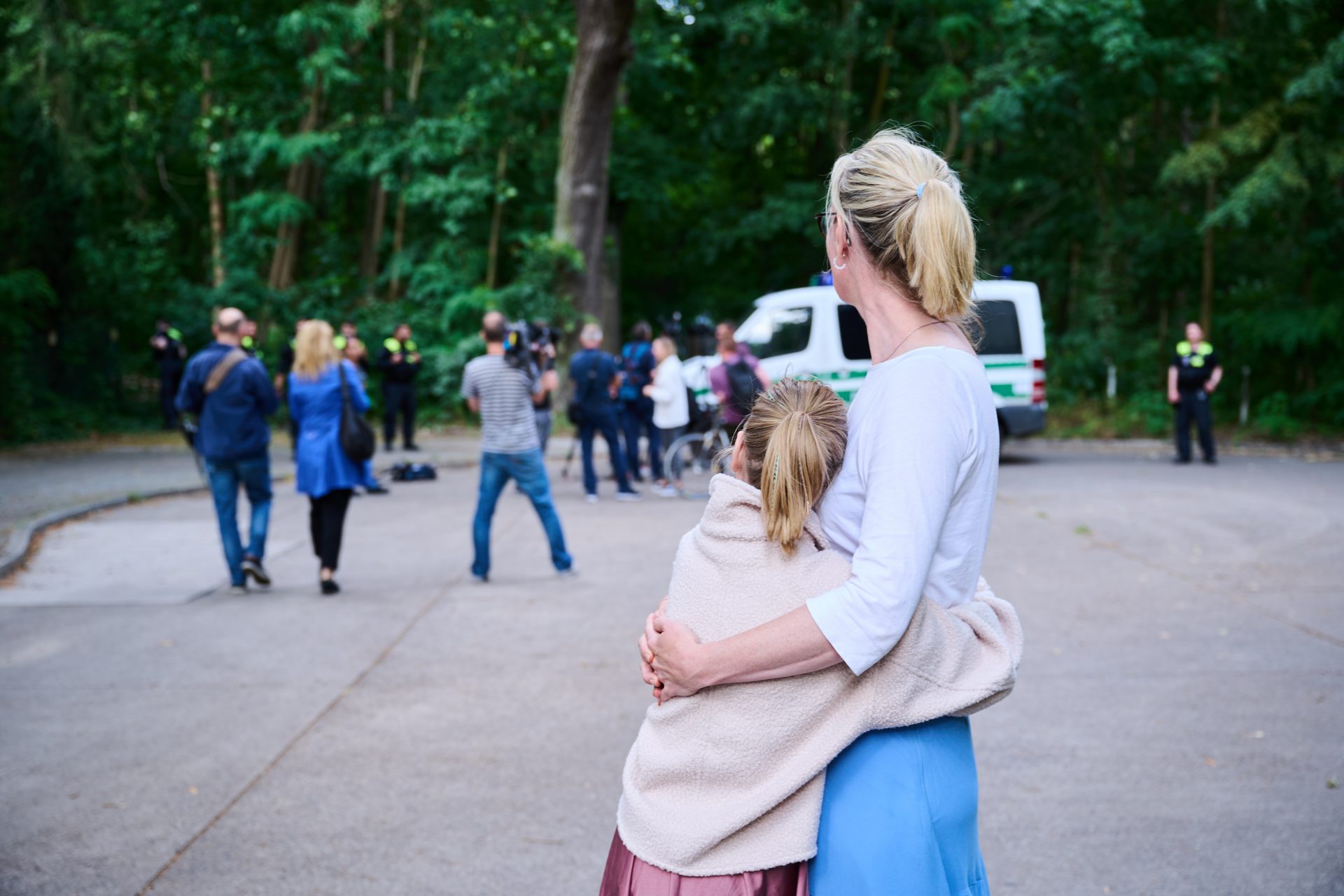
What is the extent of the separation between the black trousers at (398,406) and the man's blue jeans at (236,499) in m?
8.93

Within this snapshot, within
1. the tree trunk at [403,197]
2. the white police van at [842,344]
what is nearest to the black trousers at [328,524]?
the white police van at [842,344]

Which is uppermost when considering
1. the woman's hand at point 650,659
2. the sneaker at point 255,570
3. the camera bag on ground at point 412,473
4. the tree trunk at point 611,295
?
the tree trunk at point 611,295

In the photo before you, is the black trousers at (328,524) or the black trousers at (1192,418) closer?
the black trousers at (328,524)

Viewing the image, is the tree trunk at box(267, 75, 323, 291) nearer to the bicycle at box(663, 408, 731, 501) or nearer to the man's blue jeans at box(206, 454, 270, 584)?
the bicycle at box(663, 408, 731, 501)

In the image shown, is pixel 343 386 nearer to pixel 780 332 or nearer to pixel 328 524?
pixel 328 524

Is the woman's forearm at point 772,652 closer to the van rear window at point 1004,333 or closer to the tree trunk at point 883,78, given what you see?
the van rear window at point 1004,333

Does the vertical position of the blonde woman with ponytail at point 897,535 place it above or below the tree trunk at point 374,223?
below

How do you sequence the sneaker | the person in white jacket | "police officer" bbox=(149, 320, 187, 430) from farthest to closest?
1. "police officer" bbox=(149, 320, 187, 430)
2. the person in white jacket
3. the sneaker

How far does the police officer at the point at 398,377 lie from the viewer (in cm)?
1752

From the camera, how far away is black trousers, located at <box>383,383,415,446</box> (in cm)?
1759

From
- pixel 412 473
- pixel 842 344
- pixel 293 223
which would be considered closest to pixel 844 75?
pixel 842 344

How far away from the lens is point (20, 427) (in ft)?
63.4

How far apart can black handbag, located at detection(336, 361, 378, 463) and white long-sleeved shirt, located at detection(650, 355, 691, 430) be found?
5426 millimetres

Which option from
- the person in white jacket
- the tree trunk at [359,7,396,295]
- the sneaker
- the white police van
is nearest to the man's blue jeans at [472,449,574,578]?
the sneaker
